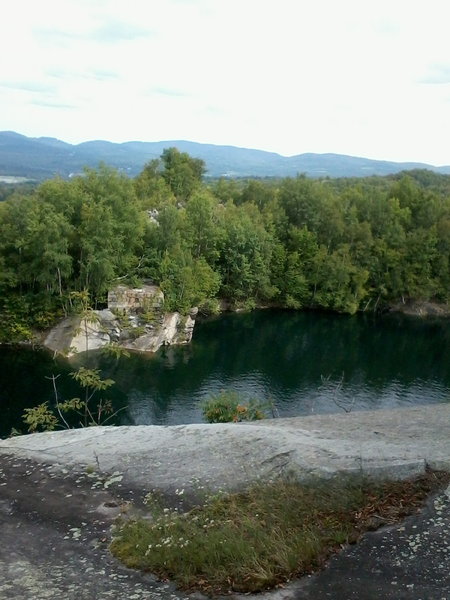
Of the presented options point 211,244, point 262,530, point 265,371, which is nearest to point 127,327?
point 265,371

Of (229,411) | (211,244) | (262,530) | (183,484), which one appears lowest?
(229,411)

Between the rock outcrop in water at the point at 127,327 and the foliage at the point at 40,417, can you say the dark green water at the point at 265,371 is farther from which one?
the foliage at the point at 40,417

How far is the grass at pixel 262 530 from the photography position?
8.09 metres

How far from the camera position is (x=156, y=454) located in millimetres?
12891

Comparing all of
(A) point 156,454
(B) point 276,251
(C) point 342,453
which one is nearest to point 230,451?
(A) point 156,454

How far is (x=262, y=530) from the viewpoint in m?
8.89

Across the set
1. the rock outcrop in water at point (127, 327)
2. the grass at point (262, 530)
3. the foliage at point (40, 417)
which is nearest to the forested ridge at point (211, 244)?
the rock outcrop in water at point (127, 327)

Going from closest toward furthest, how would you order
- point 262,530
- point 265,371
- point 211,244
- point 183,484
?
point 262,530, point 183,484, point 265,371, point 211,244

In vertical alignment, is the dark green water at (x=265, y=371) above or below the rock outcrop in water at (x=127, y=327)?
below

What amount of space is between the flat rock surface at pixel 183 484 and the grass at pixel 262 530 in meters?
0.24

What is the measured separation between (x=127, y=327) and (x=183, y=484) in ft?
119

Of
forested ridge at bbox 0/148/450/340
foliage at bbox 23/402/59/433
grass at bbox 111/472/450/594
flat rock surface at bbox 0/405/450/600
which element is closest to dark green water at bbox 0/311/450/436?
forested ridge at bbox 0/148/450/340

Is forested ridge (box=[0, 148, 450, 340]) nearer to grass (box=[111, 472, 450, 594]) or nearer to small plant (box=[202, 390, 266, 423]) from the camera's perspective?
small plant (box=[202, 390, 266, 423])

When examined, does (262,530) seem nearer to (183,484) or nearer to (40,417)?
(183,484)
